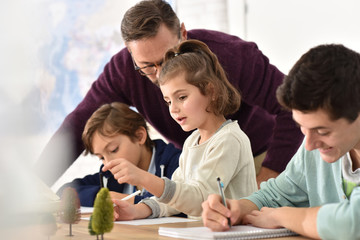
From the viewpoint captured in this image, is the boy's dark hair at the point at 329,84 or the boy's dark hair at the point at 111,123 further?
the boy's dark hair at the point at 111,123

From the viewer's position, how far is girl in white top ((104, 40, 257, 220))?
121cm

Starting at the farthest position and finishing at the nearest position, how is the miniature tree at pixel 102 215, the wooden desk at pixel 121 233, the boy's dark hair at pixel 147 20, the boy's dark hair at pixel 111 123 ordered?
the boy's dark hair at pixel 111 123 → the boy's dark hair at pixel 147 20 → the wooden desk at pixel 121 233 → the miniature tree at pixel 102 215

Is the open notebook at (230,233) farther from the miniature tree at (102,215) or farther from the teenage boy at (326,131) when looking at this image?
the miniature tree at (102,215)

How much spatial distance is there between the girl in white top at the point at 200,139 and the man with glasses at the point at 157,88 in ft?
0.44

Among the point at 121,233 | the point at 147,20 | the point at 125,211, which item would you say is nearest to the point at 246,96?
the point at 147,20

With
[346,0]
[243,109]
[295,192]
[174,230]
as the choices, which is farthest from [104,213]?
[346,0]

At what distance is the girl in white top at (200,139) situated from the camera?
3.98 ft

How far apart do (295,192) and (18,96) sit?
3.29 ft

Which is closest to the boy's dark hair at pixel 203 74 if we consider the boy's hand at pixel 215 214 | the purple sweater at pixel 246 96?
the purple sweater at pixel 246 96

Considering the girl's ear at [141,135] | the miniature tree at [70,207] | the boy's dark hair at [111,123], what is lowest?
the miniature tree at [70,207]

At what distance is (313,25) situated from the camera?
316cm

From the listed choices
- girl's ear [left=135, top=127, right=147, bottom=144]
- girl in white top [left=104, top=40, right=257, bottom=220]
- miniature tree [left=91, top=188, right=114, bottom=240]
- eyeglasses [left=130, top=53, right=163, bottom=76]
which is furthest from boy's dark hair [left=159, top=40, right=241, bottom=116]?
miniature tree [left=91, top=188, right=114, bottom=240]

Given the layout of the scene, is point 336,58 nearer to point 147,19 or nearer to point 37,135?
point 37,135

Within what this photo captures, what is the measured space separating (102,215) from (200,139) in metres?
0.85
